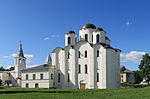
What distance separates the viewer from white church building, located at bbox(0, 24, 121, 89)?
38.1m

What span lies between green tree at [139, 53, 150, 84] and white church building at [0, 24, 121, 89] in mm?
19116

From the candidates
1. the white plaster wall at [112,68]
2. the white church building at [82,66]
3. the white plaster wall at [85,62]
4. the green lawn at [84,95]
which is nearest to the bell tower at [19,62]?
the white church building at [82,66]

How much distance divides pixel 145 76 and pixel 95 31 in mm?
24828

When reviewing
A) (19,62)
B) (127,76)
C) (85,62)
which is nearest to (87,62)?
(85,62)

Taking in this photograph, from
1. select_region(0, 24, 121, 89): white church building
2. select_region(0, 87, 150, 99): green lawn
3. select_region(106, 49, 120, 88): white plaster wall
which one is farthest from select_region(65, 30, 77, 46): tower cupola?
select_region(0, 87, 150, 99): green lawn

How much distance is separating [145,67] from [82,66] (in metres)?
25.2

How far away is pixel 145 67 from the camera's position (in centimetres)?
5691

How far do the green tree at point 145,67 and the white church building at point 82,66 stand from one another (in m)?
19.1

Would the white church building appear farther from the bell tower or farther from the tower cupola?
the bell tower

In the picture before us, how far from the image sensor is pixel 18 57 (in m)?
63.4

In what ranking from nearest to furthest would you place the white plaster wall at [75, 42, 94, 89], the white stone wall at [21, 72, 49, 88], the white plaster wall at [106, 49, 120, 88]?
the white plaster wall at [106, 49, 120, 88] → the white plaster wall at [75, 42, 94, 89] → the white stone wall at [21, 72, 49, 88]

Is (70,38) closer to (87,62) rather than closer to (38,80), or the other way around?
(87,62)

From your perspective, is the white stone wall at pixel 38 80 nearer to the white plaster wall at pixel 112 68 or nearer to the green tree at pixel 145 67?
the white plaster wall at pixel 112 68

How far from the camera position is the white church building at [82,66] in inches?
1501
